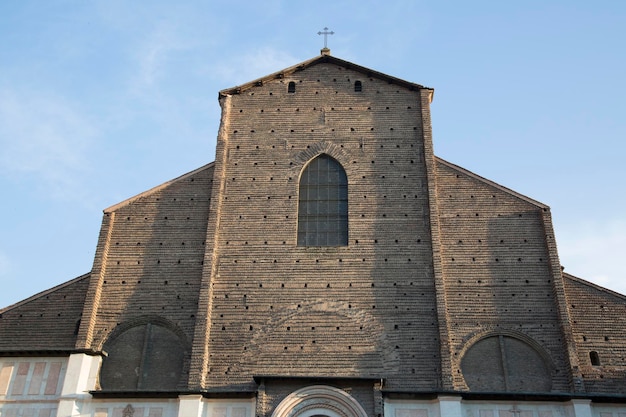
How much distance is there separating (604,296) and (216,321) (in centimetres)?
775

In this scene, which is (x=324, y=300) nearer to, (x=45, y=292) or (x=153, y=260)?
(x=153, y=260)

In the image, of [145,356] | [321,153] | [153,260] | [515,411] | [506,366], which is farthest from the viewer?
[321,153]

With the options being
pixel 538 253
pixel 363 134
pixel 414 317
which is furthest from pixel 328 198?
pixel 538 253

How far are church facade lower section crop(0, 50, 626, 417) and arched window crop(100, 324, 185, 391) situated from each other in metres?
0.03

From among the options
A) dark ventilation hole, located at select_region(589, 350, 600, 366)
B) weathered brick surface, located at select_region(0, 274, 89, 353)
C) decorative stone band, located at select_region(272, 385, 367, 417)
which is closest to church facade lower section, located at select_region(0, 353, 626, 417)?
decorative stone band, located at select_region(272, 385, 367, 417)

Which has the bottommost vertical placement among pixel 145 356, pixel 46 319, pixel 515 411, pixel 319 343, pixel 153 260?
pixel 515 411

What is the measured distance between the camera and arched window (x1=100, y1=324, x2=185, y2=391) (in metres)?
14.4

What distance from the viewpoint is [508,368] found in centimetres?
1418

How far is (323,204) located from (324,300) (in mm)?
2348

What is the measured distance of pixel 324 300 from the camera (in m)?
15.0

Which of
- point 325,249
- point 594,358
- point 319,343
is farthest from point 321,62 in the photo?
point 594,358

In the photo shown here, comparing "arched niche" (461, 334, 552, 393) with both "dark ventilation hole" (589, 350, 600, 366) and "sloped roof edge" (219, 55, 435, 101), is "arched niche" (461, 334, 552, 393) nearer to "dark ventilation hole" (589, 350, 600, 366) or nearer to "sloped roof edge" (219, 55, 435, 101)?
"dark ventilation hole" (589, 350, 600, 366)

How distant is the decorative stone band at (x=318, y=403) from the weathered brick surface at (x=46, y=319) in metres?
4.52

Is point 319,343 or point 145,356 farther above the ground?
point 319,343
